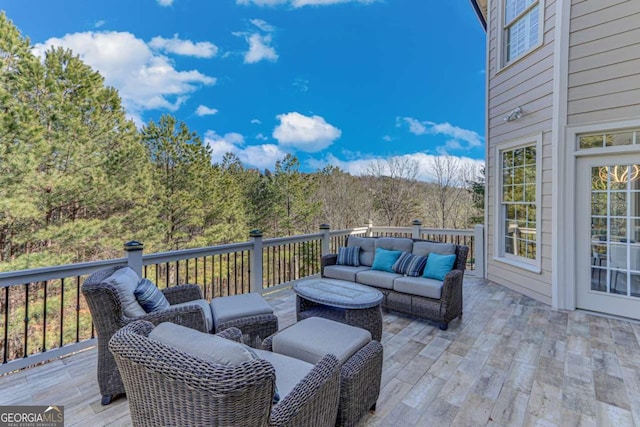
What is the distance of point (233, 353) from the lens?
1.05 meters

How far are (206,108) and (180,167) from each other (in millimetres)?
7203

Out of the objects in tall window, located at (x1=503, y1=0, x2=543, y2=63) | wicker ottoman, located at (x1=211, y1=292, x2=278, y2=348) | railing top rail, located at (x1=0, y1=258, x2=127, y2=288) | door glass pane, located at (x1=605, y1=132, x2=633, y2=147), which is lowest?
wicker ottoman, located at (x1=211, y1=292, x2=278, y2=348)

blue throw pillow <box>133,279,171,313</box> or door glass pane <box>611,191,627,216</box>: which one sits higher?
door glass pane <box>611,191,627,216</box>

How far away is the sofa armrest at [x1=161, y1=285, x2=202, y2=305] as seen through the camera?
9.33 feet

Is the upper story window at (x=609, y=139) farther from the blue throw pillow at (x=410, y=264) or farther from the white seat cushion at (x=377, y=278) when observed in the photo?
the white seat cushion at (x=377, y=278)

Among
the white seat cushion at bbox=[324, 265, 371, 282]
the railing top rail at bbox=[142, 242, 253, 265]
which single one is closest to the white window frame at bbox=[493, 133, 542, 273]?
the white seat cushion at bbox=[324, 265, 371, 282]

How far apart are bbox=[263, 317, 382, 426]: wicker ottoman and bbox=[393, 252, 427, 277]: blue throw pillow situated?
1.99 metres

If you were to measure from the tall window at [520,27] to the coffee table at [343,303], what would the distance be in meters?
4.56

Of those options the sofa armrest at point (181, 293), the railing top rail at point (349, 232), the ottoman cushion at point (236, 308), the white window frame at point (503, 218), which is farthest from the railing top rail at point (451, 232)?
the sofa armrest at point (181, 293)

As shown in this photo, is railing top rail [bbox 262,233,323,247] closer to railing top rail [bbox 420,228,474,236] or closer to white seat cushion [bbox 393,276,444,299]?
white seat cushion [bbox 393,276,444,299]

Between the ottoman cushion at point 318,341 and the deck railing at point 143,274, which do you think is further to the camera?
the deck railing at point 143,274

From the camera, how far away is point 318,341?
1.98 meters

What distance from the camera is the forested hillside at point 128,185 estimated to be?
7543 mm

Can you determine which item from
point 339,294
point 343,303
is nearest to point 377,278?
point 339,294
